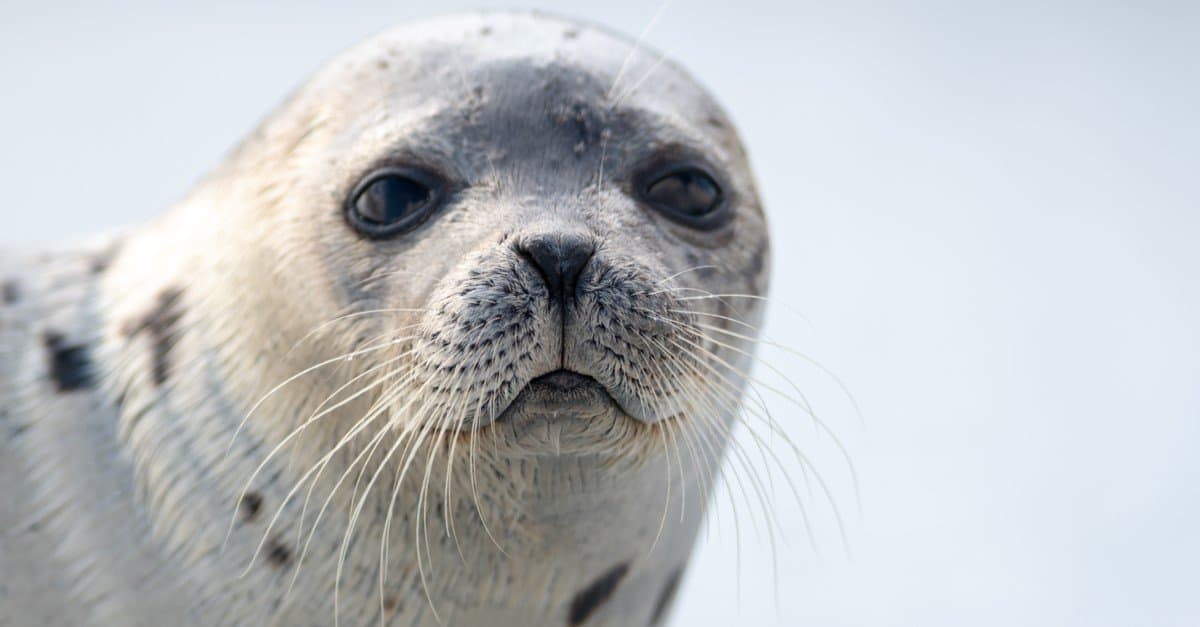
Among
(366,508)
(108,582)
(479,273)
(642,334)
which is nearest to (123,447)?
(108,582)

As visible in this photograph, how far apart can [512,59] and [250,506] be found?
0.77m

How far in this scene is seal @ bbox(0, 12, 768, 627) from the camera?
181cm

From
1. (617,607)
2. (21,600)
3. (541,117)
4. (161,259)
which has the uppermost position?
(541,117)

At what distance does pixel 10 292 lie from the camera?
7.52 feet

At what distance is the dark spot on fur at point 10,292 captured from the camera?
7.46 ft

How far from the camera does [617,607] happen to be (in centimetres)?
216

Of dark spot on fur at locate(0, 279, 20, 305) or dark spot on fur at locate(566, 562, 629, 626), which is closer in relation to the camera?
dark spot on fur at locate(566, 562, 629, 626)

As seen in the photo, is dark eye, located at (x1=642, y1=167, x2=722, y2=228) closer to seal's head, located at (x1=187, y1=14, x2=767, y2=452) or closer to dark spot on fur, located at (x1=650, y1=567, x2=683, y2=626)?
seal's head, located at (x1=187, y1=14, x2=767, y2=452)

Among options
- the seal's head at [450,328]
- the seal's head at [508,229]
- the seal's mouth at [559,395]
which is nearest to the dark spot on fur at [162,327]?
the seal's head at [450,328]

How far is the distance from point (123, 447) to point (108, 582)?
0.21 metres

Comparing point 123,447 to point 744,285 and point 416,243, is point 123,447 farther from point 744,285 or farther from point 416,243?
point 744,285

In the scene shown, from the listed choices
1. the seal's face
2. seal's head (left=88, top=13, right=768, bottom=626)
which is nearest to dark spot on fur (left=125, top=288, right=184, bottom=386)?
seal's head (left=88, top=13, right=768, bottom=626)

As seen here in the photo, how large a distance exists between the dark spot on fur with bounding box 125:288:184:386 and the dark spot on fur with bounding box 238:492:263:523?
0.80 feet

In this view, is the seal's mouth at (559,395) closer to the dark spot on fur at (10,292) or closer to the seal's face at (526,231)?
the seal's face at (526,231)
